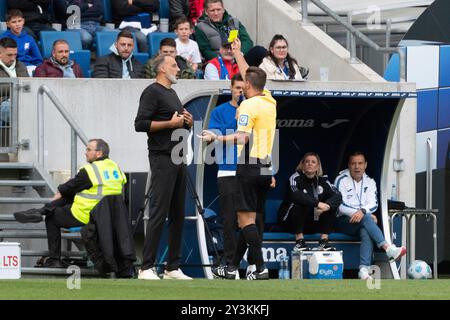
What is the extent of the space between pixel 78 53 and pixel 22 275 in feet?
10.9

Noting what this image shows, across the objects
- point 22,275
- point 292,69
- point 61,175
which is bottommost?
point 22,275

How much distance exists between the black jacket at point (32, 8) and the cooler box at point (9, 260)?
5.29 meters

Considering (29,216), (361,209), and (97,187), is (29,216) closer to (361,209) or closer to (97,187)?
(97,187)

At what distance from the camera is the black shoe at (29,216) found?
15.1m

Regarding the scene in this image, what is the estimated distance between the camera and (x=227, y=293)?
1194 centimetres

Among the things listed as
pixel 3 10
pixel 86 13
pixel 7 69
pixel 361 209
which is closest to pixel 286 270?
pixel 361 209

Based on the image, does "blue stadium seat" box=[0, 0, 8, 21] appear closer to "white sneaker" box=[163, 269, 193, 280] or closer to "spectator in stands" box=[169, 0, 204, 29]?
"spectator in stands" box=[169, 0, 204, 29]

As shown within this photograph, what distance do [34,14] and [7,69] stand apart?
5.80ft

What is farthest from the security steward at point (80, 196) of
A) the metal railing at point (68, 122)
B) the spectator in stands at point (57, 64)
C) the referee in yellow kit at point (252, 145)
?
the spectator in stands at point (57, 64)

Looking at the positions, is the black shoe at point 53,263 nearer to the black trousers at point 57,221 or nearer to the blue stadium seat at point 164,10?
the black trousers at point 57,221

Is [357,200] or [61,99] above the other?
[61,99]

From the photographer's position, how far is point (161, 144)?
526 inches
